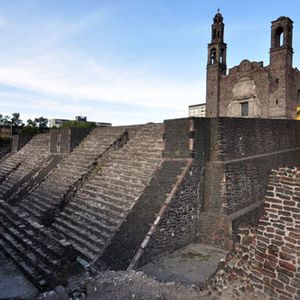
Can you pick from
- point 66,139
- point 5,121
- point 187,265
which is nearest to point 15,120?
point 5,121

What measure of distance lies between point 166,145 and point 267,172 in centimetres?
462

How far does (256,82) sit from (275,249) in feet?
56.4

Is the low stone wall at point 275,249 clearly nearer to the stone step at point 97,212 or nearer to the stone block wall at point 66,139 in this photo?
the stone step at point 97,212

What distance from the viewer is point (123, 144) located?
1345 cm

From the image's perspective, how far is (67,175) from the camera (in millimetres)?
12625

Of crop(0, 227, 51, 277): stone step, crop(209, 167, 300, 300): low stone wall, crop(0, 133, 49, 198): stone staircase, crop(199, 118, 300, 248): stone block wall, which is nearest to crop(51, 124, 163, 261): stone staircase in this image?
crop(0, 227, 51, 277): stone step

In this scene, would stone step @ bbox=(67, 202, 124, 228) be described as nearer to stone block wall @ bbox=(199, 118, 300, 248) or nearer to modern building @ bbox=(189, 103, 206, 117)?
stone block wall @ bbox=(199, 118, 300, 248)

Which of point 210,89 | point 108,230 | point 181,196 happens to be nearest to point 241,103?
point 210,89

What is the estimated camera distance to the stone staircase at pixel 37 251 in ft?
21.3

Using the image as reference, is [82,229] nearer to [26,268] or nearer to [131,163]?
[26,268]

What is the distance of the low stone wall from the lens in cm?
384

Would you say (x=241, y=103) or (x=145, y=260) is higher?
(x=241, y=103)

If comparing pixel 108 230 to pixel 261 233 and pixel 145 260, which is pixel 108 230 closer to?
pixel 145 260

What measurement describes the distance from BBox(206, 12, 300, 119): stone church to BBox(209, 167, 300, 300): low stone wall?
15.4m
